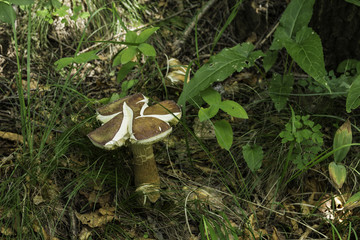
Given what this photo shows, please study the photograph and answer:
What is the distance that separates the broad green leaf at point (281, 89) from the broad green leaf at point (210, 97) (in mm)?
556

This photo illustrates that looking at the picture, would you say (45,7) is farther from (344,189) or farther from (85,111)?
(344,189)

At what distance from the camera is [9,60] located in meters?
2.98

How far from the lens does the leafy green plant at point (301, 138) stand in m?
2.18

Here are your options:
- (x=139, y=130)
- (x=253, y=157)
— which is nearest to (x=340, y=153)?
(x=253, y=157)

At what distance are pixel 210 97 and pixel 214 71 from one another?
17 cm

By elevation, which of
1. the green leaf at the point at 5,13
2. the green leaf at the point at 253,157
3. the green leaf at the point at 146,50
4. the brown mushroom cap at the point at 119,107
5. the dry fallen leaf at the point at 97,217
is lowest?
the dry fallen leaf at the point at 97,217

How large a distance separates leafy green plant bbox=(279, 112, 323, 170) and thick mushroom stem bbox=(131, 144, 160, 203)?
876mm

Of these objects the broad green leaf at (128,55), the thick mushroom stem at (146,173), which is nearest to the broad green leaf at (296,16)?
the broad green leaf at (128,55)

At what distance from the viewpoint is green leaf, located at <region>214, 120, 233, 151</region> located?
2.13 metres

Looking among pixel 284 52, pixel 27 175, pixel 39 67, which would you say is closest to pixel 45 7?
pixel 39 67

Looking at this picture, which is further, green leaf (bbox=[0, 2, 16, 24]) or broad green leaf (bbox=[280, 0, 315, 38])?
broad green leaf (bbox=[280, 0, 315, 38])

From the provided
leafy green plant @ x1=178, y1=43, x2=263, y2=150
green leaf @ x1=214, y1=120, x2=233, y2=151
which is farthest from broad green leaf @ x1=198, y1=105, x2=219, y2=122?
green leaf @ x1=214, y1=120, x2=233, y2=151

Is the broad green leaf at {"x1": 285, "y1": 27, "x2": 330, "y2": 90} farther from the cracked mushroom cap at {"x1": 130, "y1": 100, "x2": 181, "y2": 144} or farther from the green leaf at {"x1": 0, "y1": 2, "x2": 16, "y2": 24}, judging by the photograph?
the green leaf at {"x1": 0, "y1": 2, "x2": 16, "y2": 24}

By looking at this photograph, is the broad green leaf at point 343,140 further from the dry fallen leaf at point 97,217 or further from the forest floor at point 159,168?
the dry fallen leaf at point 97,217
